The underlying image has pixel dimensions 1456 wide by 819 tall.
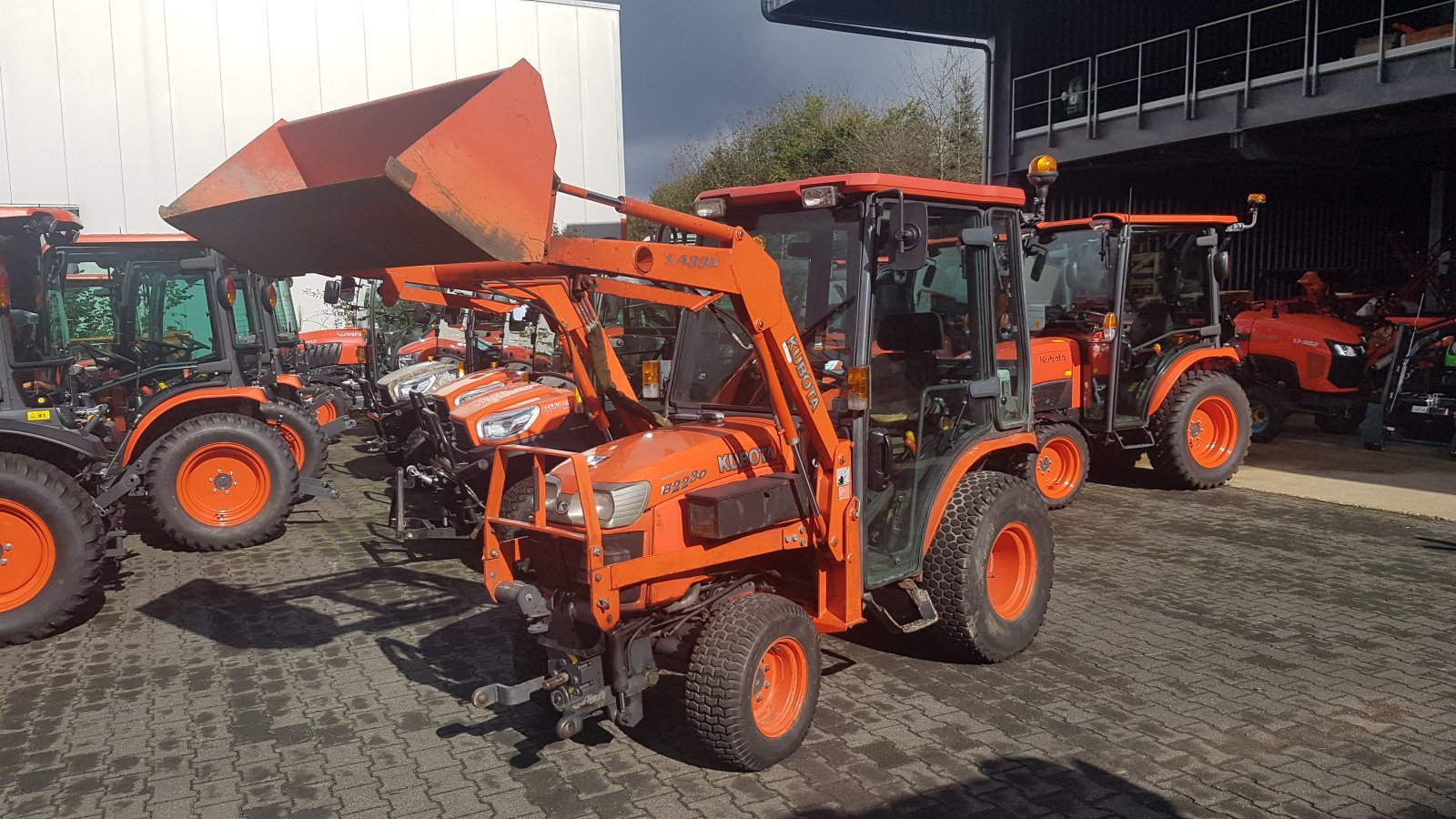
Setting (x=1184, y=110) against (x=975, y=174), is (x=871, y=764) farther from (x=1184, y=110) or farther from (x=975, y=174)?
(x=975, y=174)

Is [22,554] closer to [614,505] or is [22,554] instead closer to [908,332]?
[614,505]

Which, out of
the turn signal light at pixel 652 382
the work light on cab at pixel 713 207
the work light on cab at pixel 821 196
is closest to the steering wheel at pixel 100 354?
the turn signal light at pixel 652 382

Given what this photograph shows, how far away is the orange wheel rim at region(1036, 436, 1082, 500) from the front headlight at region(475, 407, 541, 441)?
4.09 m

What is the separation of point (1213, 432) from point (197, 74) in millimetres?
19726

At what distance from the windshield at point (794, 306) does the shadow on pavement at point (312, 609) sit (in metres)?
2.29

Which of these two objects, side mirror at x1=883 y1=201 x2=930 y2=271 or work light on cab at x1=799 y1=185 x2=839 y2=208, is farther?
work light on cab at x1=799 y1=185 x2=839 y2=208

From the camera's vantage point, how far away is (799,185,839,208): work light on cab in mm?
4219

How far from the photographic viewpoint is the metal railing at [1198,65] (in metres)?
13.9

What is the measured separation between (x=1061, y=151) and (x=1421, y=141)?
187 inches

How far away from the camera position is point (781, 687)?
157 inches

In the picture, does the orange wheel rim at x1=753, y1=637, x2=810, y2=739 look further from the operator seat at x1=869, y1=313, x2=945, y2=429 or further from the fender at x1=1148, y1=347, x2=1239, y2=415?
the fender at x1=1148, y1=347, x2=1239, y2=415

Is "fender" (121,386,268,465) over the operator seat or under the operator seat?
under

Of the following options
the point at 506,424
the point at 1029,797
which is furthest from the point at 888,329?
the point at 506,424

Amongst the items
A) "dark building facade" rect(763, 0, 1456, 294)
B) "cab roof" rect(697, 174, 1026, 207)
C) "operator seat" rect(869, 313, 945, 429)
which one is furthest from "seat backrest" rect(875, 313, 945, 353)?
"dark building facade" rect(763, 0, 1456, 294)
